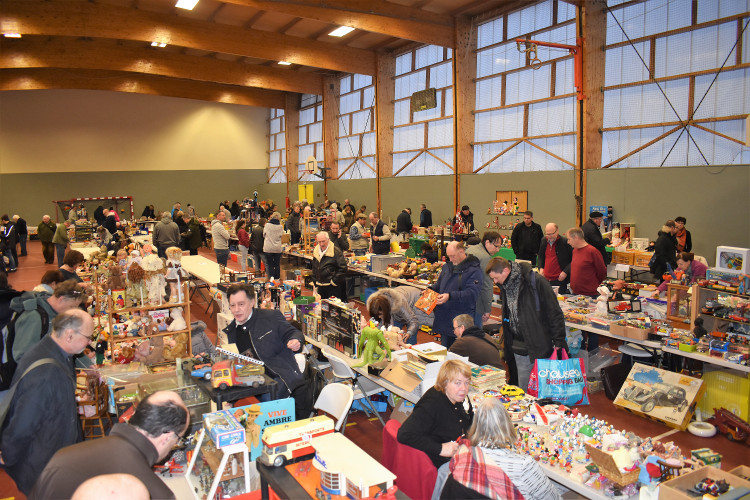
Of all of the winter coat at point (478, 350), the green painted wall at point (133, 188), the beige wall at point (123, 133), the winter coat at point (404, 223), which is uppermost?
the beige wall at point (123, 133)

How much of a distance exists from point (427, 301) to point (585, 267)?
218 centimetres

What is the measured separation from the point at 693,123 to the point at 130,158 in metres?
22.2

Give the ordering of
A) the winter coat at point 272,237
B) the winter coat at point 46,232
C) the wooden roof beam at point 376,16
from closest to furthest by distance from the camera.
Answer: the winter coat at point 272,237 < the wooden roof beam at point 376,16 < the winter coat at point 46,232

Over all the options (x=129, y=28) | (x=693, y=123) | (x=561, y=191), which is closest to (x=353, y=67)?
(x=129, y=28)

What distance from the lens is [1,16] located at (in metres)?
11.9

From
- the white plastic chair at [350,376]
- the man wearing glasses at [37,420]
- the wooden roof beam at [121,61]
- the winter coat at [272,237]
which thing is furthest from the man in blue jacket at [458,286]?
the wooden roof beam at [121,61]

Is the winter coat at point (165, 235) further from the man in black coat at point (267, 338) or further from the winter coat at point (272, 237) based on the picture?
the man in black coat at point (267, 338)

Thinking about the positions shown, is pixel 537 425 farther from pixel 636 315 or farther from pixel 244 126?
pixel 244 126

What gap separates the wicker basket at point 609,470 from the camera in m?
2.73

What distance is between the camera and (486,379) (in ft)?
12.9

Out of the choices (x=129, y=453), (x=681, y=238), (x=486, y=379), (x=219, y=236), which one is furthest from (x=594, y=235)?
(x=129, y=453)

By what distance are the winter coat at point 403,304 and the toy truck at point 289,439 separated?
8.90 ft

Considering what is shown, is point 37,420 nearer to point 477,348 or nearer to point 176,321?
point 176,321

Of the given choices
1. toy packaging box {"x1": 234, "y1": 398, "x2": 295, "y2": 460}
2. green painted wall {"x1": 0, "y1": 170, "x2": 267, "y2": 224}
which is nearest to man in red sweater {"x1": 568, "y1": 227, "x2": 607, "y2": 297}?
toy packaging box {"x1": 234, "y1": 398, "x2": 295, "y2": 460}
